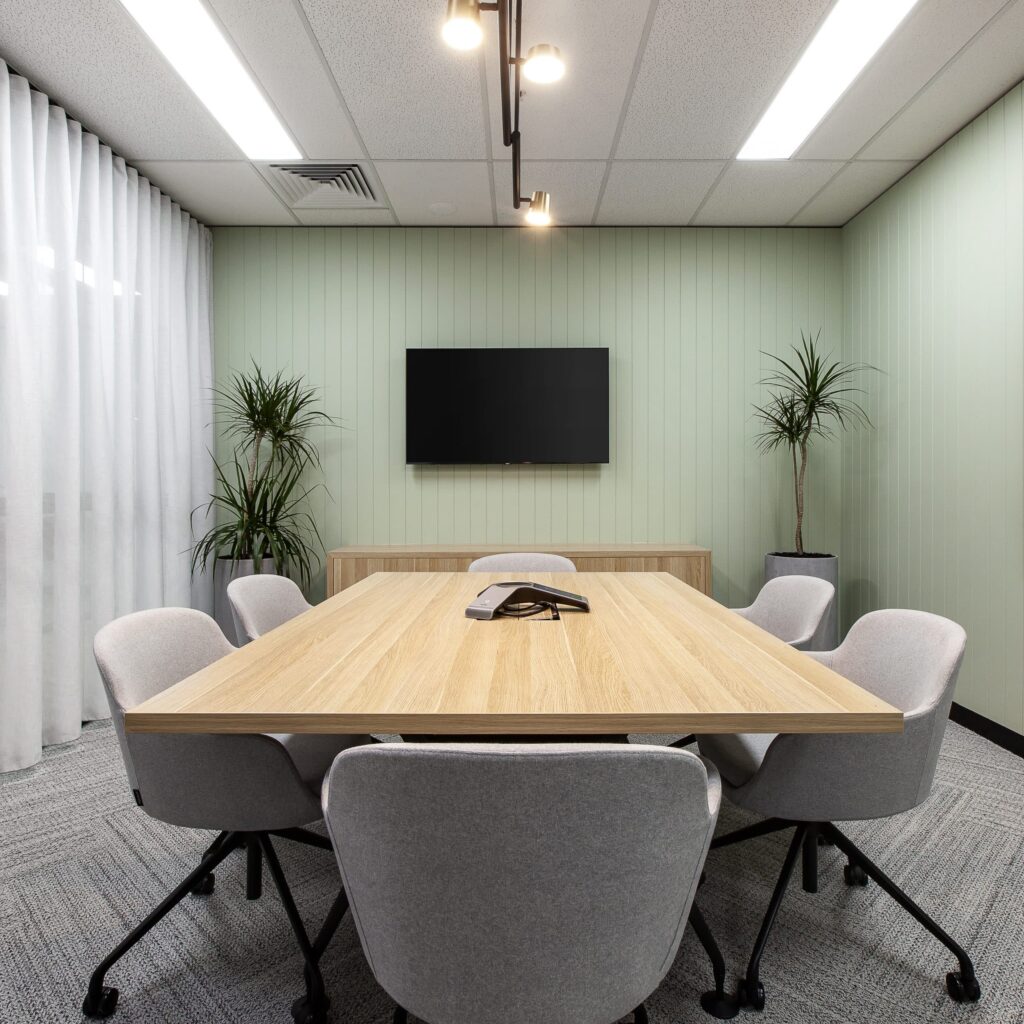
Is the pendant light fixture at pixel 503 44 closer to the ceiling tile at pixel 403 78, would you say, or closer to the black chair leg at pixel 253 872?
the ceiling tile at pixel 403 78

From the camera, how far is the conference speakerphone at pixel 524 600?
2.01 meters

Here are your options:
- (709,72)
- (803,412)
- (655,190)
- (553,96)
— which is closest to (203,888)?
(553,96)

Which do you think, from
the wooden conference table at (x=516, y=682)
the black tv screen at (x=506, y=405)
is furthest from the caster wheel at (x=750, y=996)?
A: the black tv screen at (x=506, y=405)

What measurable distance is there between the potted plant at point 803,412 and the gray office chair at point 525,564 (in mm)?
1712

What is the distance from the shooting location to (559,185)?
13.0 ft

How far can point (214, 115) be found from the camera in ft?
10.5

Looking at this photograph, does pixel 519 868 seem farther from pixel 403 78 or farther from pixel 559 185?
pixel 559 185

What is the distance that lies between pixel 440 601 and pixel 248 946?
110cm

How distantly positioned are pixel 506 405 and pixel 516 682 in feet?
11.6

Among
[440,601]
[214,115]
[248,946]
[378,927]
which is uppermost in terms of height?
[214,115]

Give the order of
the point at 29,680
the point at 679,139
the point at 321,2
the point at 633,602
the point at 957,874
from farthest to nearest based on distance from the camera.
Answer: the point at 679,139 < the point at 29,680 < the point at 321,2 < the point at 633,602 < the point at 957,874

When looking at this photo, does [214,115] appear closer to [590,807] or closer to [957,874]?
[590,807]

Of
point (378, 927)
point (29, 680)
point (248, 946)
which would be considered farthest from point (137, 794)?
point (29, 680)

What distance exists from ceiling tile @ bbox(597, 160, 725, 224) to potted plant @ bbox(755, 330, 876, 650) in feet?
4.05
